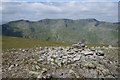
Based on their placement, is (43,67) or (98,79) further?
(43,67)

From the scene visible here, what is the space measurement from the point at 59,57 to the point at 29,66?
6.98 m

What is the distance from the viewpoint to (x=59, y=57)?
2772 centimetres

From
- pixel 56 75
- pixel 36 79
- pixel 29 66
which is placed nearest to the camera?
pixel 36 79

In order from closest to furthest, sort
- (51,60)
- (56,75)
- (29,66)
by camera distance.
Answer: (56,75), (29,66), (51,60)

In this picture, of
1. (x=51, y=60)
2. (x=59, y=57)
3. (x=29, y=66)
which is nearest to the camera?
(x=29, y=66)

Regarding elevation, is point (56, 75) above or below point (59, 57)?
below

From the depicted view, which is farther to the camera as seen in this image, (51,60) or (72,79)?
(51,60)

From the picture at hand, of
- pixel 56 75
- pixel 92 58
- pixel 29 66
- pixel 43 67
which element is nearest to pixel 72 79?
pixel 56 75

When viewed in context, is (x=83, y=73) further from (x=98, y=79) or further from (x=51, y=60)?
(x=51, y=60)


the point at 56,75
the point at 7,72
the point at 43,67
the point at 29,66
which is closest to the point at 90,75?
the point at 56,75

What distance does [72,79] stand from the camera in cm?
1989

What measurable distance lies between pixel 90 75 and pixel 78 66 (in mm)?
3062

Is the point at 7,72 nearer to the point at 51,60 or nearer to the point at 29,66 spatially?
the point at 29,66

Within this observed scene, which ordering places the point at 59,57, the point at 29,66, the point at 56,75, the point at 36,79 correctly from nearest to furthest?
the point at 36,79 < the point at 56,75 < the point at 29,66 < the point at 59,57
